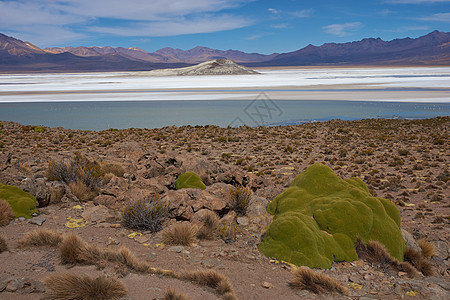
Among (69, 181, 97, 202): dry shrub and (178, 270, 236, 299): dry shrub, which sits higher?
(69, 181, 97, 202): dry shrub

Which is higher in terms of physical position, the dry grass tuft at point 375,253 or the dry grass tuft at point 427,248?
the dry grass tuft at point 375,253

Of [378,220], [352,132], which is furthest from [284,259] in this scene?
[352,132]

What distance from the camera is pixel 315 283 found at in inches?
149

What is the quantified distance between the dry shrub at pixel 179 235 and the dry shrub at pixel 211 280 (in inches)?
35.1

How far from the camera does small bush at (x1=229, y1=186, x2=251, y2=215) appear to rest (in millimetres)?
5871

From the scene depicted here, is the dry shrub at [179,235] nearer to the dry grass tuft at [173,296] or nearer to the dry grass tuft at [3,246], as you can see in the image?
the dry grass tuft at [173,296]

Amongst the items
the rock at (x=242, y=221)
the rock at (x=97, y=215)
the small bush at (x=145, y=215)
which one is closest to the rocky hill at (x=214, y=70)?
the rock at (x=97, y=215)

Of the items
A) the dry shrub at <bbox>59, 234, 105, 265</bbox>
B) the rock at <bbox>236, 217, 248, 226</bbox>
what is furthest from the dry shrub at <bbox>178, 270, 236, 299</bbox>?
the rock at <bbox>236, 217, 248, 226</bbox>

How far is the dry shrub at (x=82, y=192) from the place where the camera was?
618 cm

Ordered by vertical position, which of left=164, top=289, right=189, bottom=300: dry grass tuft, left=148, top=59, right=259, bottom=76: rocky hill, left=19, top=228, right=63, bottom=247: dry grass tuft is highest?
left=148, top=59, right=259, bottom=76: rocky hill

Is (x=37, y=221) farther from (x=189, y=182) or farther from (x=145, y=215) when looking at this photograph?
(x=189, y=182)

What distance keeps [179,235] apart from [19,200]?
2744 millimetres

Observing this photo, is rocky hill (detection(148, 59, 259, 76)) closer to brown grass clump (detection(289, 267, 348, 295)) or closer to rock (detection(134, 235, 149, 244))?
rock (detection(134, 235, 149, 244))

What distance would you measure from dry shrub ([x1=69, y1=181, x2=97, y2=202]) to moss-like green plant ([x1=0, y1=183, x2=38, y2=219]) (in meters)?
0.72
